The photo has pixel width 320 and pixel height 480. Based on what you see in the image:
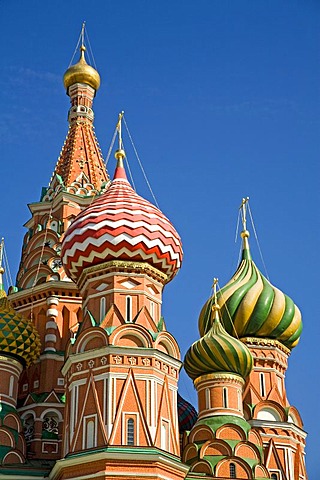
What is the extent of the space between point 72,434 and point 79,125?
13.0 metres

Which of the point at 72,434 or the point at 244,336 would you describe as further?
the point at 244,336

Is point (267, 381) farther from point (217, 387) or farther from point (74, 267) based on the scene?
point (74, 267)

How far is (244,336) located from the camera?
26.7m

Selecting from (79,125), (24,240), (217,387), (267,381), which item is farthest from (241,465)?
(79,125)

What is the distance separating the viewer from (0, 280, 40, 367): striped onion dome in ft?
78.5

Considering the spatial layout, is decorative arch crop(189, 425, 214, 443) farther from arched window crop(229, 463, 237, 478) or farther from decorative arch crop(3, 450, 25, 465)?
decorative arch crop(3, 450, 25, 465)

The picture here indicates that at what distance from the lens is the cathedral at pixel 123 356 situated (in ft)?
66.6

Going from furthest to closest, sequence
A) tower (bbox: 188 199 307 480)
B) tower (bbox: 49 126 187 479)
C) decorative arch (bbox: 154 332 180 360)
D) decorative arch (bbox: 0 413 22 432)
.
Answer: tower (bbox: 188 199 307 480) → decorative arch (bbox: 0 413 22 432) → decorative arch (bbox: 154 332 180 360) → tower (bbox: 49 126 187 479)

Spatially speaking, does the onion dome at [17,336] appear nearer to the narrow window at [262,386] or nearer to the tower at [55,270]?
the tower at [55,270]

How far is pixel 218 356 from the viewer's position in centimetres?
2400

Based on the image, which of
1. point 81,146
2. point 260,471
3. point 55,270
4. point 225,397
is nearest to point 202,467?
point 260,471

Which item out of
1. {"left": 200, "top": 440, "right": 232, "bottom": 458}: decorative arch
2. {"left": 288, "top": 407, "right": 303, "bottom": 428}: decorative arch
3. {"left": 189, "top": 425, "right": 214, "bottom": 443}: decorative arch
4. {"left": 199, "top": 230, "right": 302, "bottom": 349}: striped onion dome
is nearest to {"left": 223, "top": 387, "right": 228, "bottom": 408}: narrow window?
{"left": 189, "top": 425, "right": 214, "bottom": 443}: decorative arch

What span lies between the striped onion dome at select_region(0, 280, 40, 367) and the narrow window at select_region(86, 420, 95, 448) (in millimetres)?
4482

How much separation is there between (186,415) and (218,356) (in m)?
3.96
